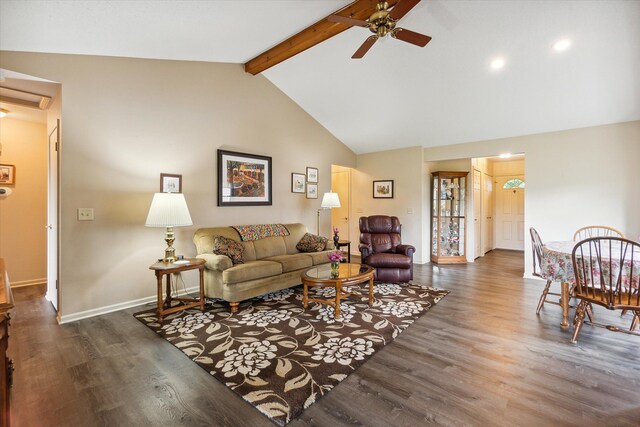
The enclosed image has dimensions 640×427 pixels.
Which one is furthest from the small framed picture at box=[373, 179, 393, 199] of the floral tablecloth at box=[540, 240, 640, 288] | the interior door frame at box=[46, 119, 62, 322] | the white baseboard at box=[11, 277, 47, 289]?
the white baseboard at box=[11, 277, 47, 289]

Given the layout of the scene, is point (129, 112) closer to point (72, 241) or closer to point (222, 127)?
point (222, 127)

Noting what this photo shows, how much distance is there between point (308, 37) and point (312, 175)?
2724 mm

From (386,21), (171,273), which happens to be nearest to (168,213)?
(171,273)

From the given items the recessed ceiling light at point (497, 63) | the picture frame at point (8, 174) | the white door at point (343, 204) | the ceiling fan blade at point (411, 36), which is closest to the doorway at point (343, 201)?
the white door at point (343, 204)

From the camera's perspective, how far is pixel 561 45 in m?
3.37

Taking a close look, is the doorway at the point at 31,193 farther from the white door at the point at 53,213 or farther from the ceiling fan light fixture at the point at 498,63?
the ceiling fan light fixture at the point at 498,63

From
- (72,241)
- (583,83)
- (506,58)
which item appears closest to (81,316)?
(72,241)

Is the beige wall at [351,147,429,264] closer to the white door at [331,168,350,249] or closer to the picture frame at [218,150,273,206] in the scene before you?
the white door at [331,168,350,249]

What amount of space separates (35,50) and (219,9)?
1857 mm

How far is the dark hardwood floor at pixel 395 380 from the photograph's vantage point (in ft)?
5.60

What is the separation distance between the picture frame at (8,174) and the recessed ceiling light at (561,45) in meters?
7.41

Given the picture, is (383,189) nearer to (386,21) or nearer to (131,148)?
(386,21)

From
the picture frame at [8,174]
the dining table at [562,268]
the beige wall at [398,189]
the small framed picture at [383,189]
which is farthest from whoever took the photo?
the small framed picture at [383,189]

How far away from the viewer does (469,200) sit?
657 cm
